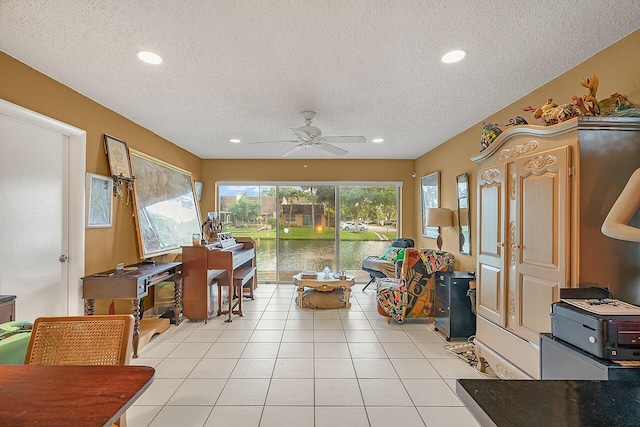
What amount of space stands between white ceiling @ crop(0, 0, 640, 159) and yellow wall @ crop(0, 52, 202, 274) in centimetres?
10

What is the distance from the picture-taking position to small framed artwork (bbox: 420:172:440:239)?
206 inches

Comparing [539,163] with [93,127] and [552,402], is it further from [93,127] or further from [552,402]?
[93,127]

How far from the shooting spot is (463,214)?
4.31 m

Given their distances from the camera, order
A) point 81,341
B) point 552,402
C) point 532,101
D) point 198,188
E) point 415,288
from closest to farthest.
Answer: point 552,402 → point 81,341 → point 532,101 → point 415,288 → point 198,188

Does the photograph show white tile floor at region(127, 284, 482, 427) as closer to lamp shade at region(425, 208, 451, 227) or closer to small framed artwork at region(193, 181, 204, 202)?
lamp shade at region(425, 208, 451, 227)

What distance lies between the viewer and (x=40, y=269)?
269 cm

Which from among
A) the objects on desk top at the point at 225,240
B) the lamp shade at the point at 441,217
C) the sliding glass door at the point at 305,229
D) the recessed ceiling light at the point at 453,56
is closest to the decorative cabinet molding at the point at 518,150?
the recessed ceiling light at the point at 453,56

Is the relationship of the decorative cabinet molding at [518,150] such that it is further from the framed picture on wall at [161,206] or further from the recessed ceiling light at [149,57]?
the framed picture on wall at [161,206]

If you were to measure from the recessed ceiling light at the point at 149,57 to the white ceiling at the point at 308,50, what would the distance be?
0.16ft

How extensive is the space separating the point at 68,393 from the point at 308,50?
2.19 m

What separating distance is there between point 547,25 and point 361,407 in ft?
8.98

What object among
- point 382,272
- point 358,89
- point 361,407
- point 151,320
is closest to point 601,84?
point 358,89

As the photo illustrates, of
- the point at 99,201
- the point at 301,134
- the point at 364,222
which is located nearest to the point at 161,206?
the point at 99,201

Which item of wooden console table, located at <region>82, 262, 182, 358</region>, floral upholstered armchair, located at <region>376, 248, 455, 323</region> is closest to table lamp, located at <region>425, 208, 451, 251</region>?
floral upholstered armchair, located at <region>376, 248, 455, 323</region>
